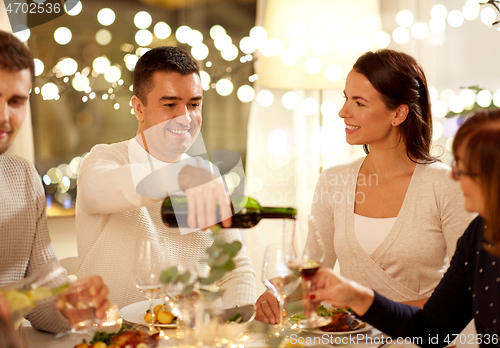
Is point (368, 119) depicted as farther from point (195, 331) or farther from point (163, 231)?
point (195, 331)

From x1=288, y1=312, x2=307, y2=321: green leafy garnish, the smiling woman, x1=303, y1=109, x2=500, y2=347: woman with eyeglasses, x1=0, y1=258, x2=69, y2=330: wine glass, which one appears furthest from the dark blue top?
x1=0, y1=258, x2=69, y2=330: wine glass

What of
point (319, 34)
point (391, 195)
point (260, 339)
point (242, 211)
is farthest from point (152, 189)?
point (319, 34)

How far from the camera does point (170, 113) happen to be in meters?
1.64

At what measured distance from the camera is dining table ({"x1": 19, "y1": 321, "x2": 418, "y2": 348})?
3.16 feet

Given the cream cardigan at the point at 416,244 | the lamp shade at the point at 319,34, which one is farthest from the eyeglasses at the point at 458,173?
the lamp shade at the point at 319,34

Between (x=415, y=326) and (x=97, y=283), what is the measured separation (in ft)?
2.32

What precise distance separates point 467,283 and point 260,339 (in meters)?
0.50

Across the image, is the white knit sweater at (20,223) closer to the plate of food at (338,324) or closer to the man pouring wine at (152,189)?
the man pouring wine at (152,189)

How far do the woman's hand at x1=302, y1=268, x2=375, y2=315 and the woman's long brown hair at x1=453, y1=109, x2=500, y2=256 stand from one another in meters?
0.27

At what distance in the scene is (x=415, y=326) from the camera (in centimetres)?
109

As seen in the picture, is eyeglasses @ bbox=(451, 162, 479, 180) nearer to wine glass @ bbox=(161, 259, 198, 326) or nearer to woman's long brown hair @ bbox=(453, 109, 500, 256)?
→ woman's long brown hair @ bbox=(453, 109, 500, 256)

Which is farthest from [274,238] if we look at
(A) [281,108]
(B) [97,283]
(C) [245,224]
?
(B) [97,283]

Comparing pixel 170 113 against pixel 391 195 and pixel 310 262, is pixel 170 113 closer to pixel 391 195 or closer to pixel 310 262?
pixel 391 195

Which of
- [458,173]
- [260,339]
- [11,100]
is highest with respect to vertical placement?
[11,100]
